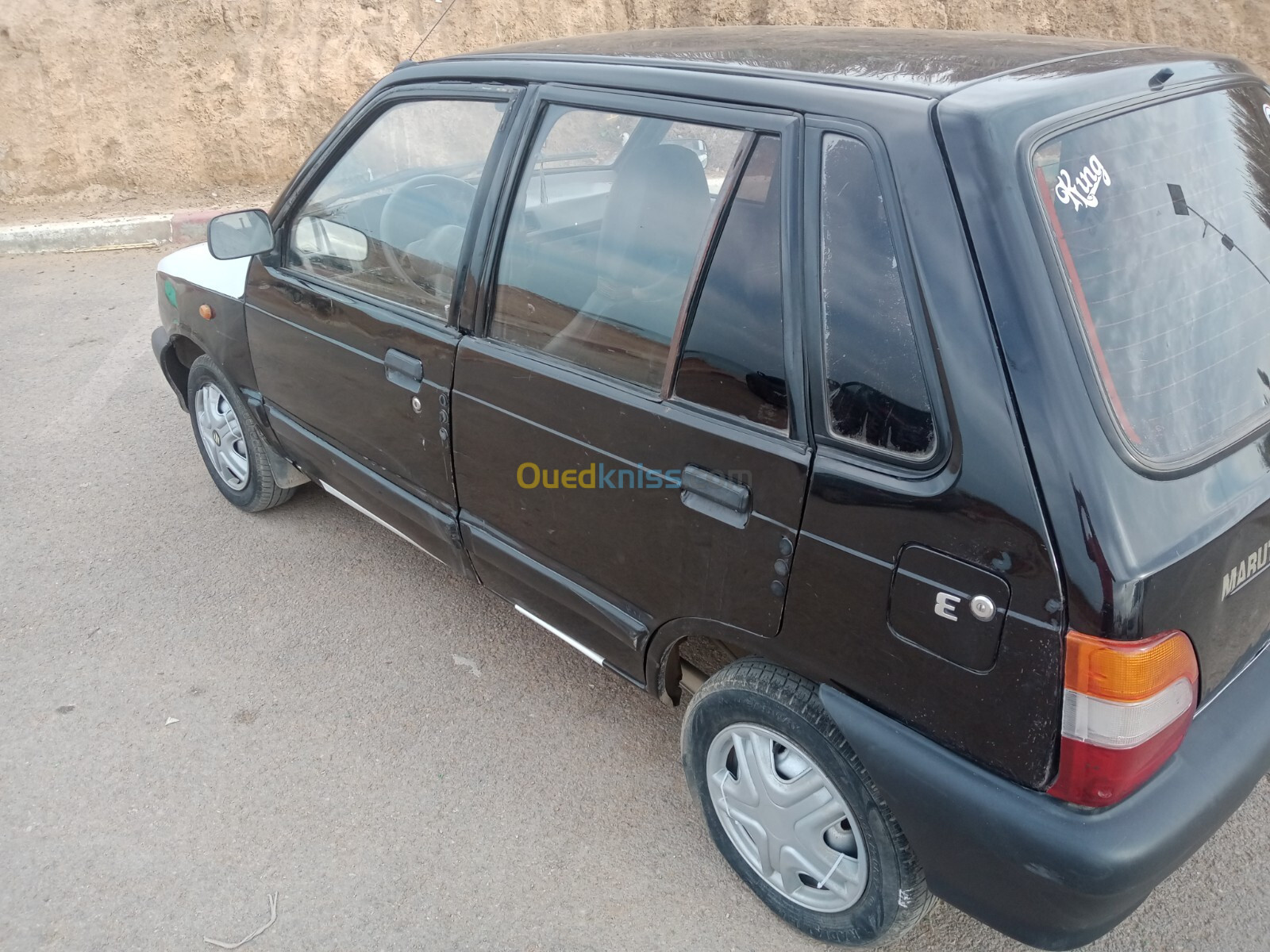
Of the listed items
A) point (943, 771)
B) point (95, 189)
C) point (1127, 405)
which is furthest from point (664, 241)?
point (95, 189)

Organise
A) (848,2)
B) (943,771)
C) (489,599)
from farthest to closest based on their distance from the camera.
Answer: (848,2)
(489,599)
(943,771)

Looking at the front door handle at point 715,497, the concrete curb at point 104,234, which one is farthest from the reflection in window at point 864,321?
the concrete curb at point 104,234

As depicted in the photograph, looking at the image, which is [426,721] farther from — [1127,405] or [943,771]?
[1127,405]

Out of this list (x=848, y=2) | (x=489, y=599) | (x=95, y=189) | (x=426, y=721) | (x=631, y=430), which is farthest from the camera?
(x=848, y=2)

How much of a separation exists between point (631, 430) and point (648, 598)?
0.42m

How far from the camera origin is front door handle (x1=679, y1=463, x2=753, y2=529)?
6.59 feet

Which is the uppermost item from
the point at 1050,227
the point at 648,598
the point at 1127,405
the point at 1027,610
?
the point at 1050,227

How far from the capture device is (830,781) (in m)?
2.06

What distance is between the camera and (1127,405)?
166 cm

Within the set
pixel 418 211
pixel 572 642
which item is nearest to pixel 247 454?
pixel 418 211

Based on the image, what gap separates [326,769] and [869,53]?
2392 millimetres

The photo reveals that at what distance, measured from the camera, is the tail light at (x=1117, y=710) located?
1.60 metres

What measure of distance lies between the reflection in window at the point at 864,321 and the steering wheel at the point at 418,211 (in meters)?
1.25

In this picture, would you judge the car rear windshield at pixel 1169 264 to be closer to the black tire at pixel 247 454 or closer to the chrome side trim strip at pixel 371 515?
the chrome side trim strip at pixel 371 515
